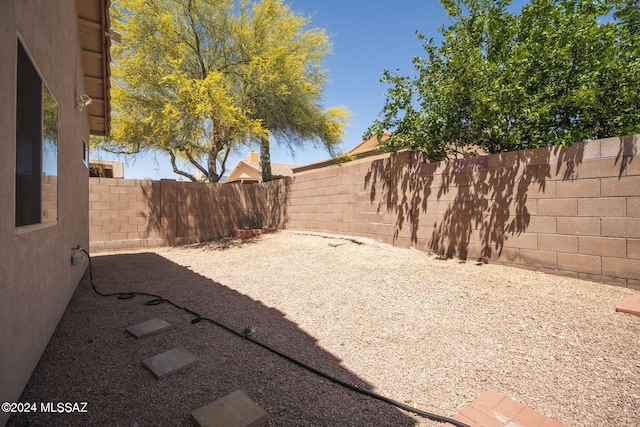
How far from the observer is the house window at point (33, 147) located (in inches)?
85.4

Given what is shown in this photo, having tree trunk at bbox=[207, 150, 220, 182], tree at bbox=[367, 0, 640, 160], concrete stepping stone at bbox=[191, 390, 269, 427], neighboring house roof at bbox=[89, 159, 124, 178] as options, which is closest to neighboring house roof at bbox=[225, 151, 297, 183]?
neighboring house roof at bbox=[89, 159, 124, 178]

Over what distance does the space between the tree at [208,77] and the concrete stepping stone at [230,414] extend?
8772 mm

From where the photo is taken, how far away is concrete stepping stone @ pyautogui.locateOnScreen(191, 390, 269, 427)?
1.88 meters

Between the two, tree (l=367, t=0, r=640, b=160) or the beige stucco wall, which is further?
tree (l=367, t=0, r=640, b=160)

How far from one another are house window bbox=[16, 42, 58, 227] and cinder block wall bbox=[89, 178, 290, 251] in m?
6.78

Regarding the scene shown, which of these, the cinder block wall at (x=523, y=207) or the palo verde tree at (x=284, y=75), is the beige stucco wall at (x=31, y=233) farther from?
the palo verde tree at (x=284, y=75)

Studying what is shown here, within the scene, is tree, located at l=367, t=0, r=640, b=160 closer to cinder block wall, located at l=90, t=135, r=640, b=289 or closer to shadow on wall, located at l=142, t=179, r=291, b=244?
cinder block wall, located at l=90, t=135, r=640, b=289

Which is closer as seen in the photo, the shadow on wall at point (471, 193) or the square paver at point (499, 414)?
the square paver at point (499, 414)

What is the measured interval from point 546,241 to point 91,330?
19.9 ft

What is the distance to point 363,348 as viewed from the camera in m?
3.06

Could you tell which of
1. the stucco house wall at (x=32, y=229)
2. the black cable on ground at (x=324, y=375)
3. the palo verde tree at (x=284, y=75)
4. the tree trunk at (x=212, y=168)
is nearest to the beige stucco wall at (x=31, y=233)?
the stucco house wall at (x=32, y=229)

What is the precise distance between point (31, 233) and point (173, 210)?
809 cm

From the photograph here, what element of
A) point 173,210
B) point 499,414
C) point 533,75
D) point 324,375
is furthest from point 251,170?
point 499,414

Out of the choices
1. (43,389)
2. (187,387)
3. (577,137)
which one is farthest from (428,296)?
(43,389)
